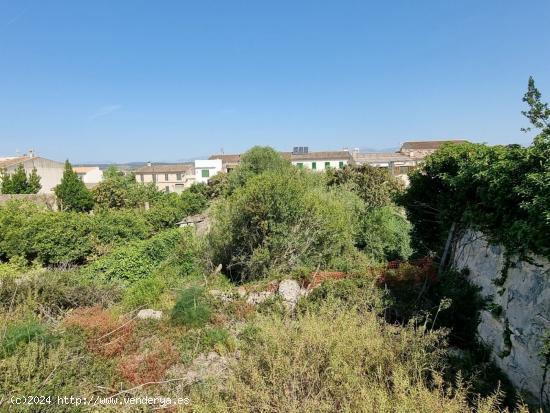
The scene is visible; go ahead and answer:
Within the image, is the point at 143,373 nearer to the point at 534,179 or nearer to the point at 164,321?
the point at 164,321

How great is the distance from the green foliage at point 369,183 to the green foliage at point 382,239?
7.82 meters

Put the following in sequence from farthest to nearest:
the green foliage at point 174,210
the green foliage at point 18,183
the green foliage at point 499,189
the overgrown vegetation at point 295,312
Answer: the green foliage at point 18,183 < the green foliage at point 174,210 < the green foliage at point 499,189 < the overgrown vegetation at point 295,312

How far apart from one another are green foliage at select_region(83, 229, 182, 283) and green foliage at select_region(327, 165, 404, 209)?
41.5ft

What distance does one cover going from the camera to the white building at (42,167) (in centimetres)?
4208

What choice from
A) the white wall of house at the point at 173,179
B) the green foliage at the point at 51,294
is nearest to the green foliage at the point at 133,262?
the green foliage at the point at 51,294

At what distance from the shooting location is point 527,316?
4.13m

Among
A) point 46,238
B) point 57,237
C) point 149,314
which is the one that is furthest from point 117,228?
point 149,314

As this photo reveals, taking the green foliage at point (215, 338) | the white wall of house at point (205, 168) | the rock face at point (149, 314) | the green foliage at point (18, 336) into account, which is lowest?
the rock face at point (149, 314)

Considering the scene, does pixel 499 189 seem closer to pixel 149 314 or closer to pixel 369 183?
pixel 149 314

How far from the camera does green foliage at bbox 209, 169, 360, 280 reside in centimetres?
1190

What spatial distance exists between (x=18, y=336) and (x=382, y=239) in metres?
12.6

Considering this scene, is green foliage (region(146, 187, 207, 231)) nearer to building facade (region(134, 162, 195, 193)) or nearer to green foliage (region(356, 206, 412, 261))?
green foliage (region(356, 206, 412, 261))

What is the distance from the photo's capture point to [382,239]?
1443cm

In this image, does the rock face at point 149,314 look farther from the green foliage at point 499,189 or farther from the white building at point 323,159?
the white building at point 323,159
